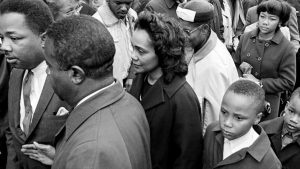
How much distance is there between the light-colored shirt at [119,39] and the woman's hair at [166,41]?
1389 mm

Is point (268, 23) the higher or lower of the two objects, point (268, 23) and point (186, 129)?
the lower

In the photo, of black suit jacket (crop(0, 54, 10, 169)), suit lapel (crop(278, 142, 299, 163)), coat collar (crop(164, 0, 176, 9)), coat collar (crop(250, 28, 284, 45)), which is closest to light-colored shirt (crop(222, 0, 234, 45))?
coat collar (crop(164, 0, 176, 9))

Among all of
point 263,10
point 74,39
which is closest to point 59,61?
point 74,39

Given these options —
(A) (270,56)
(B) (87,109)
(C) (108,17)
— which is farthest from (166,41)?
(A) (270,56)

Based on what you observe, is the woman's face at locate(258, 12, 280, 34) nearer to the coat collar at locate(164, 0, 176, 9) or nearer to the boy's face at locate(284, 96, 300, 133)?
the coat collar at locate(164, 0, 176, 9)

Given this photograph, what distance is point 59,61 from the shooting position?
6.03 ft

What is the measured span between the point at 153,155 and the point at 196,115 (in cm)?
38

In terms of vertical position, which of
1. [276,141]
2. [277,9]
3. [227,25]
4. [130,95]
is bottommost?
[227,25]

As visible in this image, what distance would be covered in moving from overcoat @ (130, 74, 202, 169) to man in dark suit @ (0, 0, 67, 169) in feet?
1.98

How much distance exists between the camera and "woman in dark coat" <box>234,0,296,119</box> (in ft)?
14.4

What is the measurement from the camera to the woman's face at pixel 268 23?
4.52 m

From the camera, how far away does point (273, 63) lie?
4449 mm

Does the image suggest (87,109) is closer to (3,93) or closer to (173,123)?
(173,123)

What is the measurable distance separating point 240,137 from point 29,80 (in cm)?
143
